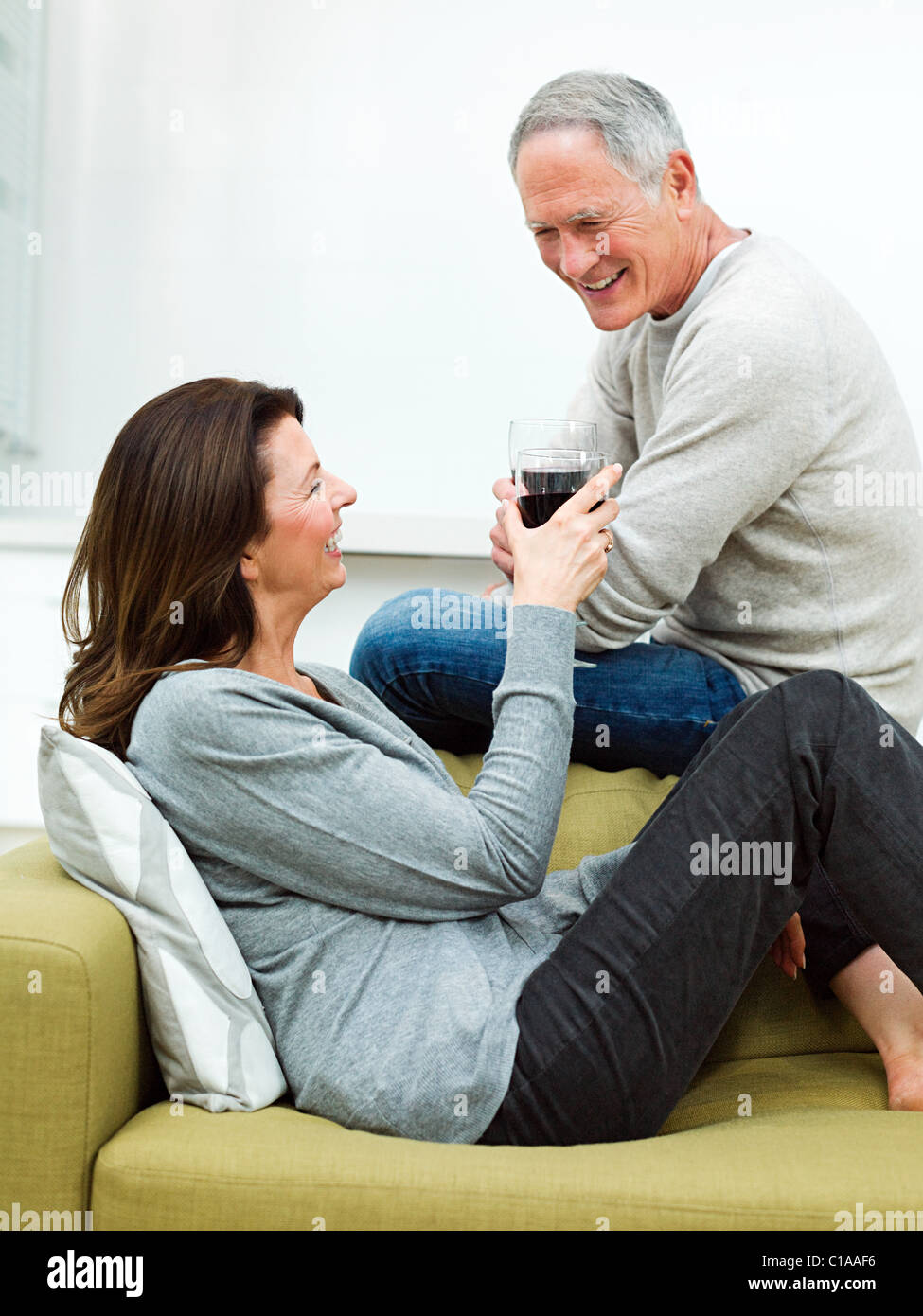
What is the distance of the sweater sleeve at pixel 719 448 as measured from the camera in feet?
5.42

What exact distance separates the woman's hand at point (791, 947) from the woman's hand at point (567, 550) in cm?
46

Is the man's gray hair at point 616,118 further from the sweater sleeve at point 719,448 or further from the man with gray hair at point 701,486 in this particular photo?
the sweater sleeve at point 719,448

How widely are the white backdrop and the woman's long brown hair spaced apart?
5.57 feet

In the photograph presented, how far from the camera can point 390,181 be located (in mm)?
3018

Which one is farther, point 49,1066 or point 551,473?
point 551,473

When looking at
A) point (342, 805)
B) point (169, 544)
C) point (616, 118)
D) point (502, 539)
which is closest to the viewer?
point (342, 805)

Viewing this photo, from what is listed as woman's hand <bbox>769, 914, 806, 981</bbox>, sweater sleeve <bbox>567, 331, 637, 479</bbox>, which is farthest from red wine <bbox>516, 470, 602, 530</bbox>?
sweater sleeve <bbox>567, 331, 637, 479</bbox>

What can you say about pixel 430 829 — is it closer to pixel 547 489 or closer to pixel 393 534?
pixel 547 489

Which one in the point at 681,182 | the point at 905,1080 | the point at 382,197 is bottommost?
the point at 905,1080

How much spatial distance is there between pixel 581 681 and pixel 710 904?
2.14 feet

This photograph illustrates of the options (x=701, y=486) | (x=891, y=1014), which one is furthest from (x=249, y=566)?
(x=891, y=1014)
